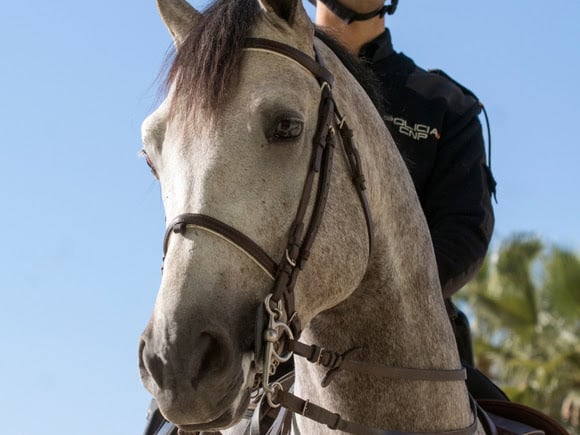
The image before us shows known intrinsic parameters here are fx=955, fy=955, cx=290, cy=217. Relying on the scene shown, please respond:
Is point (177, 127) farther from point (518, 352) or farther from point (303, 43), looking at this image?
point (518, 352)

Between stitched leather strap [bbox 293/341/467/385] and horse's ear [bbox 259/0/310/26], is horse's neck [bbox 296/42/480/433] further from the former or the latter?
horse's ear [bbox 259/0/310/26]

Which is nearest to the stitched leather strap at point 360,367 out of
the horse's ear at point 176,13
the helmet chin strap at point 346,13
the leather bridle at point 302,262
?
the leather bridle at point 302,262

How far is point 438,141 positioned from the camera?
17.3ft

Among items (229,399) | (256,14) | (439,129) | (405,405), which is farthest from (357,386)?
(439,129)

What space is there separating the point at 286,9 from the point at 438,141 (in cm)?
169

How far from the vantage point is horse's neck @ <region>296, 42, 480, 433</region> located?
151 inches

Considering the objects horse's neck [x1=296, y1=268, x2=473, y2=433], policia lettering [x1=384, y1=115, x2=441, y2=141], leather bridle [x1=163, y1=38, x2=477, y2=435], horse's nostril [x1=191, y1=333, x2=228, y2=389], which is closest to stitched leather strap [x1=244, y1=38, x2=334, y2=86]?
leather bridle [x1=163, y1=38, x2=477, y2=435]

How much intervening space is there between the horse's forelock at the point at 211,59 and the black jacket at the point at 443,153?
3.98 feet

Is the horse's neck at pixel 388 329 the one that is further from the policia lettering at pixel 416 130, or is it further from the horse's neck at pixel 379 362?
the policia lettering at pixel 416 130

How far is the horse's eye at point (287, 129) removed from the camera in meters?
3.51

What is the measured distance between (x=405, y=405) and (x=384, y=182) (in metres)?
0.93

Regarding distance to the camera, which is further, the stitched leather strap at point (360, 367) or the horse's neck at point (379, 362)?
the horse's neck at point (379, 362)

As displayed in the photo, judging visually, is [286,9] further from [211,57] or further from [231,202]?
[231,202]

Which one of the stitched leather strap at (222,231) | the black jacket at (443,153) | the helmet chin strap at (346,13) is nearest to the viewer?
the stitched leather strap at (222,231)
